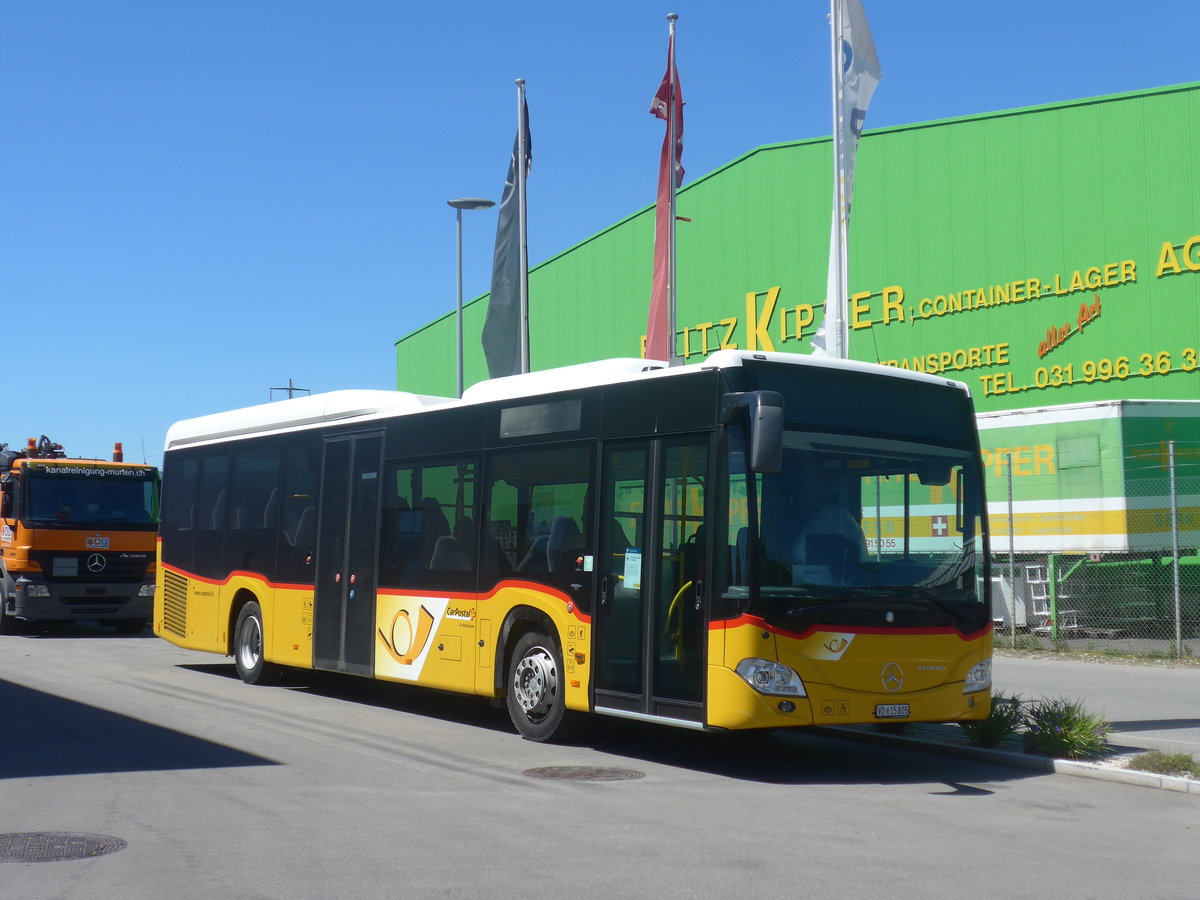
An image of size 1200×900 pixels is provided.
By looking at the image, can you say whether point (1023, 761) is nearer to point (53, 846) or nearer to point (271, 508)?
point (53, 846)

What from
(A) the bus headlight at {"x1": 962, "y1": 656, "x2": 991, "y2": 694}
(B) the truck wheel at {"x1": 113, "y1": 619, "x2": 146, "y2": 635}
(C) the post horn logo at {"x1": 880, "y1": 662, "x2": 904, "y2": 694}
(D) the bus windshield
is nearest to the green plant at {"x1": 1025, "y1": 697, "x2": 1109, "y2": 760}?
(A) the bus headlight at {"x1": 962, "y1": 656, "x2": 991, "y2": 694}

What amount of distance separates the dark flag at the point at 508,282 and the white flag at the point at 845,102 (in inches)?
314

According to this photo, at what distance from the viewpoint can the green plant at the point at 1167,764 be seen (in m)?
9.92

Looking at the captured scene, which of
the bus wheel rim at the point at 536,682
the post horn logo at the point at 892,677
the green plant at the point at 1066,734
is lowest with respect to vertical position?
the green plant at the point at 1066,734

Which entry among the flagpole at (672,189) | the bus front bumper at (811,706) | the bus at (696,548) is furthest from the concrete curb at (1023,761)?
the flagpole at (672,189)

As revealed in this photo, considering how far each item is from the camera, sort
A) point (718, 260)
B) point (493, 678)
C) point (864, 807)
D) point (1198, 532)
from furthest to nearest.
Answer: point (718, 260) → point (1198, 532) → point (493, 678) → point (864, 807)

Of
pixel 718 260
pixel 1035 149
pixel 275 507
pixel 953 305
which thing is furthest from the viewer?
pixel 718 260

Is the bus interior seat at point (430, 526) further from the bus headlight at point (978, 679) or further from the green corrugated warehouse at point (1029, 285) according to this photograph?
the green corrugated warehouse at point (1029, 285)

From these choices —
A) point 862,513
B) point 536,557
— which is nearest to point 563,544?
point 536,557

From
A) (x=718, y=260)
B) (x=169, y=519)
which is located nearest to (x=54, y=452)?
(x=169, y=519)

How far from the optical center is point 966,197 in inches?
1337

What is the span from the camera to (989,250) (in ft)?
110

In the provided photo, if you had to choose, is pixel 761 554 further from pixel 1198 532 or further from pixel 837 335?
pixel 1198 532

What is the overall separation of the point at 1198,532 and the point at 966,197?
1246cm
